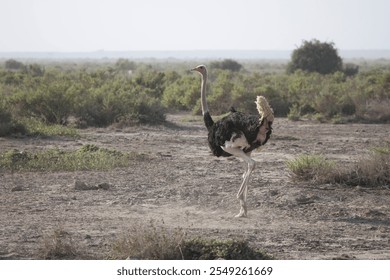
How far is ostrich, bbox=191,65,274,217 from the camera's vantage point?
971 centimetres

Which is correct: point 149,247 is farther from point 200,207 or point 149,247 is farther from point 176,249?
point 200,207

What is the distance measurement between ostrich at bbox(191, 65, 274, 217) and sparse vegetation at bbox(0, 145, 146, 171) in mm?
3685

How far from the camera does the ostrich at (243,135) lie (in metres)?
9.71

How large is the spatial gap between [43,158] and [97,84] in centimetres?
1354

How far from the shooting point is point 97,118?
69.1ft

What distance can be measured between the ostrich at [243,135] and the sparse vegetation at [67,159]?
3.69m

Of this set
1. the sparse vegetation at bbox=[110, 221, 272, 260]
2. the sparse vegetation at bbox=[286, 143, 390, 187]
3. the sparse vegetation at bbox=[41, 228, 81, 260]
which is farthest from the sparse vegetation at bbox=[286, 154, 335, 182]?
the sparse vegetation at bbox=[41, 228, 81, 260]

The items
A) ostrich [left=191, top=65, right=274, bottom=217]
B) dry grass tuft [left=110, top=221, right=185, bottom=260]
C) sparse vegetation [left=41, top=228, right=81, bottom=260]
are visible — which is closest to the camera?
dry grass tuft [left=110, top=221, right=185, bottom=260]

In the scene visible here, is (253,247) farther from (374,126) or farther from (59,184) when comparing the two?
(374,126)

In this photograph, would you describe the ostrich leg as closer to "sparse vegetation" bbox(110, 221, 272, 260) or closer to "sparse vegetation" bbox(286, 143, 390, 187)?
"sparse vegetation" bbox(286, 143, 390, 187)

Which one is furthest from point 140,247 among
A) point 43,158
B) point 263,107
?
point 43,158

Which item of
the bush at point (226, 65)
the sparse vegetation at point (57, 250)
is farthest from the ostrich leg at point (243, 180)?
the bush at point (226, 65)

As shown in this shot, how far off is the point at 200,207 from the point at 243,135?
120 centimetres

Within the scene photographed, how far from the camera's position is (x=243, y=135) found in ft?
32.8
